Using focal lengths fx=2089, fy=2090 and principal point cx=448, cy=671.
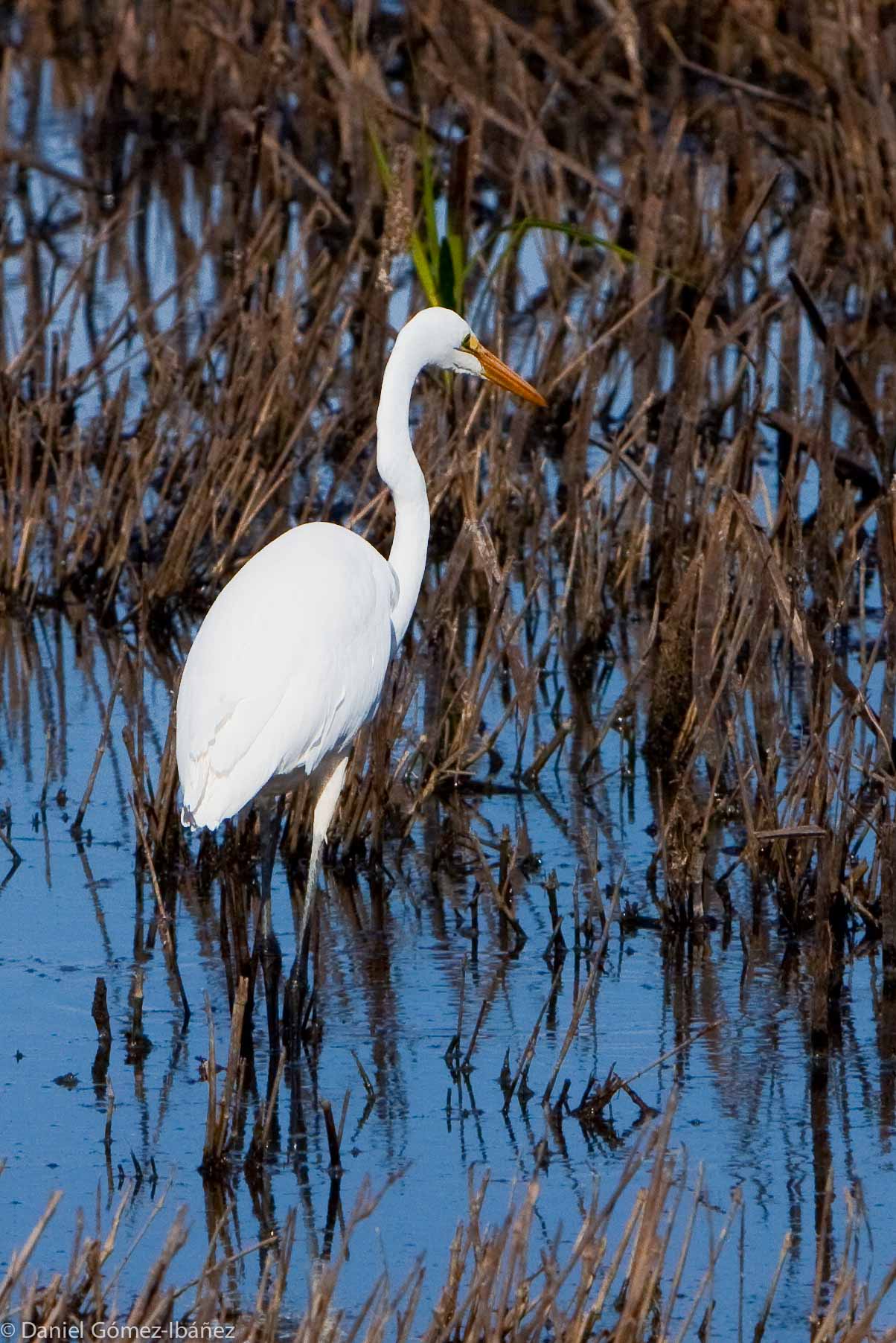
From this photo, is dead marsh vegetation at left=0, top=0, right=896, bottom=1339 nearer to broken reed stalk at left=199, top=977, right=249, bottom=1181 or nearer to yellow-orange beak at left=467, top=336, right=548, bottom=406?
broken reed stalk at left=199, top=977, right=249, bottom=1181

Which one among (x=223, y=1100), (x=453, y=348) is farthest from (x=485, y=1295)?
(x=453, y=348)

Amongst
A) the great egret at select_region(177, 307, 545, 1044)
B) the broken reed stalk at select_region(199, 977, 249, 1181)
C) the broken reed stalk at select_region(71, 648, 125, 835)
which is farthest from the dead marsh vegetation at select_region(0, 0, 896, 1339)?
the great egret at select_region(177, 307, 545, 1044)

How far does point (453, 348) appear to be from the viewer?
4.85m

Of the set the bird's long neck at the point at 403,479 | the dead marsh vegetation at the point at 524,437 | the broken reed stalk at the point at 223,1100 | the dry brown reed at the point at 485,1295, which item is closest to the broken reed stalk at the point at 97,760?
the dead marsh vegetation at the point at 524,437

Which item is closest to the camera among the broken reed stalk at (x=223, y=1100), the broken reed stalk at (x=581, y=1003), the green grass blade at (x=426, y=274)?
the broken reed stalk at (x=223, y=1100)

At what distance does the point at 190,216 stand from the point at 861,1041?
27.2 feet

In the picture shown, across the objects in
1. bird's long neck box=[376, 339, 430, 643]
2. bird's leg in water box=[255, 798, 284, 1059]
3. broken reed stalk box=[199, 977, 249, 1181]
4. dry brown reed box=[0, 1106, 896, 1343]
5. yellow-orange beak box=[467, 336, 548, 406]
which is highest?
yellow-orange beak box=[467, 336, 548, 406]

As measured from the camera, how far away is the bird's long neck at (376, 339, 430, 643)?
4.61 meters

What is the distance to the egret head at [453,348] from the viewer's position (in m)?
4.71

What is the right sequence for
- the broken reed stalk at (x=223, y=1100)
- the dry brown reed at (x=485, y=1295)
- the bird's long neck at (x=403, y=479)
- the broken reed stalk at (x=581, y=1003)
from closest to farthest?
the dry brown reed at (x=485, y=1295), the broken reed stalk at (x=223, y=1100), the broken reed stalk at (x=581, y=1003), the bird's long neck at (x=403, y=479)

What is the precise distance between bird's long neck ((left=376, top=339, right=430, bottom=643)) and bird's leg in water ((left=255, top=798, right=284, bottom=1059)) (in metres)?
0.49

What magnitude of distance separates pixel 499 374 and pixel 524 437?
1.52m

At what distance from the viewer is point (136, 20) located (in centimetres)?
1303

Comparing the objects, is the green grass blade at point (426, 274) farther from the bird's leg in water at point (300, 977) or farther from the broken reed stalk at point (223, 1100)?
the broken reed stalk at point (223, 1100)
